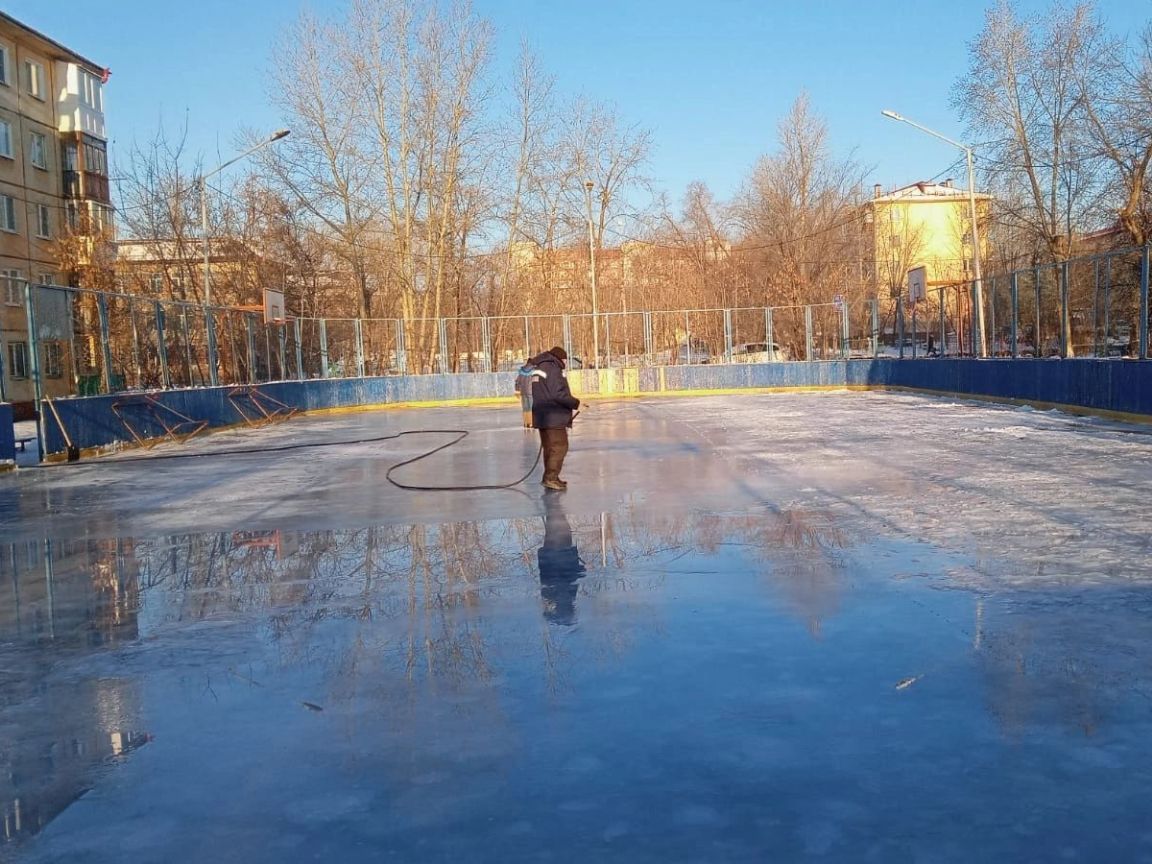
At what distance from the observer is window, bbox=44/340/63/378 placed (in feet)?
61.3

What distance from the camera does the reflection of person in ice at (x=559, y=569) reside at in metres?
6.80

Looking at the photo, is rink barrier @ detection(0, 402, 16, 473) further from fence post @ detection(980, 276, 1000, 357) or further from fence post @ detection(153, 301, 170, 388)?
fence post @ detection(980, 276, 1000, 357)

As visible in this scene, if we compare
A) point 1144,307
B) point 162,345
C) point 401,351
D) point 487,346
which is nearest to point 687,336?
point 487,346

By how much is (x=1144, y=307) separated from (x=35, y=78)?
45.4m

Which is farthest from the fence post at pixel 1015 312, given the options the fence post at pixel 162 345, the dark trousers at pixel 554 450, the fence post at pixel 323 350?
the fence post at pixel 323 350

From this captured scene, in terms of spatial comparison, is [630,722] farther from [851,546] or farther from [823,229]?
[823,229]

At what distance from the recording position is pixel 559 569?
814cm

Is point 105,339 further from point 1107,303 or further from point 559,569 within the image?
point 1107,303

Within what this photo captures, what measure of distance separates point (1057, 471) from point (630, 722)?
1005 centimetres

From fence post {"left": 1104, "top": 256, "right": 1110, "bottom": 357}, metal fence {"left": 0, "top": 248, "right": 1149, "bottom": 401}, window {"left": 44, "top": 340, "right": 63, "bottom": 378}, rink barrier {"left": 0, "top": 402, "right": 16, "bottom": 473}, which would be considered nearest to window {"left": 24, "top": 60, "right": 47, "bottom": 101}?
metal fence {"left": 0, "top": 248, "right": 1149, "bottom": 401}

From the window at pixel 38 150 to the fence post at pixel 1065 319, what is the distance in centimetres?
4139

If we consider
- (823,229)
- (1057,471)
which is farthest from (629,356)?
(1057,471)

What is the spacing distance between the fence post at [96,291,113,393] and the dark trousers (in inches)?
471

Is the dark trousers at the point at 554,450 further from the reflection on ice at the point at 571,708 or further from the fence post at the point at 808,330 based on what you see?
the fence post at the point at 808,330
